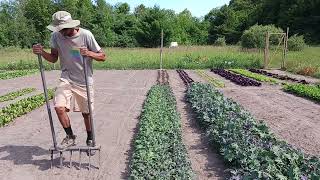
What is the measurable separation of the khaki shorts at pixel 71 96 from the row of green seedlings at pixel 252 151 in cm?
208

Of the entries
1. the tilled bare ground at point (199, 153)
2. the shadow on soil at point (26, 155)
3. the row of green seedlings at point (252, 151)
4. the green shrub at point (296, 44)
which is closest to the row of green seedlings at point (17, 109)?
the shadow on soil at point (26, 155)

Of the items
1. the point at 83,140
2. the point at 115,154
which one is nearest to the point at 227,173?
the point at 115,154

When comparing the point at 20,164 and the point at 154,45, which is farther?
the point at 154,45

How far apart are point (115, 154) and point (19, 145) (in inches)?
67.3

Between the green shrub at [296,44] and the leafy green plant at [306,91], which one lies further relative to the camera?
the green shrub at [296,44]

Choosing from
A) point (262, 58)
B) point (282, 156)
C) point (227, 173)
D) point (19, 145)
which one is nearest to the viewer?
point (282, 156)

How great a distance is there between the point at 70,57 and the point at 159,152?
1.75 m

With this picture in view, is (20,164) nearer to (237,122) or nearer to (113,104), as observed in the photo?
(237,122)

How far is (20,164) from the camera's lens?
5.67m

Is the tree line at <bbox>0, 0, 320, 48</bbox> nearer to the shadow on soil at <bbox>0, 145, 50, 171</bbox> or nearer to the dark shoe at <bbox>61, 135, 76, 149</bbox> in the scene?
the shadow on soil at <bbox>0, 145, 50, 171</bbox>

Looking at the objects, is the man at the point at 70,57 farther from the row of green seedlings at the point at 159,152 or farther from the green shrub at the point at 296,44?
the green shrub at the point at 296,44

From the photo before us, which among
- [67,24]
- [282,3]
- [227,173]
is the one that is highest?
[282,3]

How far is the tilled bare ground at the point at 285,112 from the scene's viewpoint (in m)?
7.36

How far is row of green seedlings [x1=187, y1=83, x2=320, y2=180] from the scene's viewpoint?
182 inches
